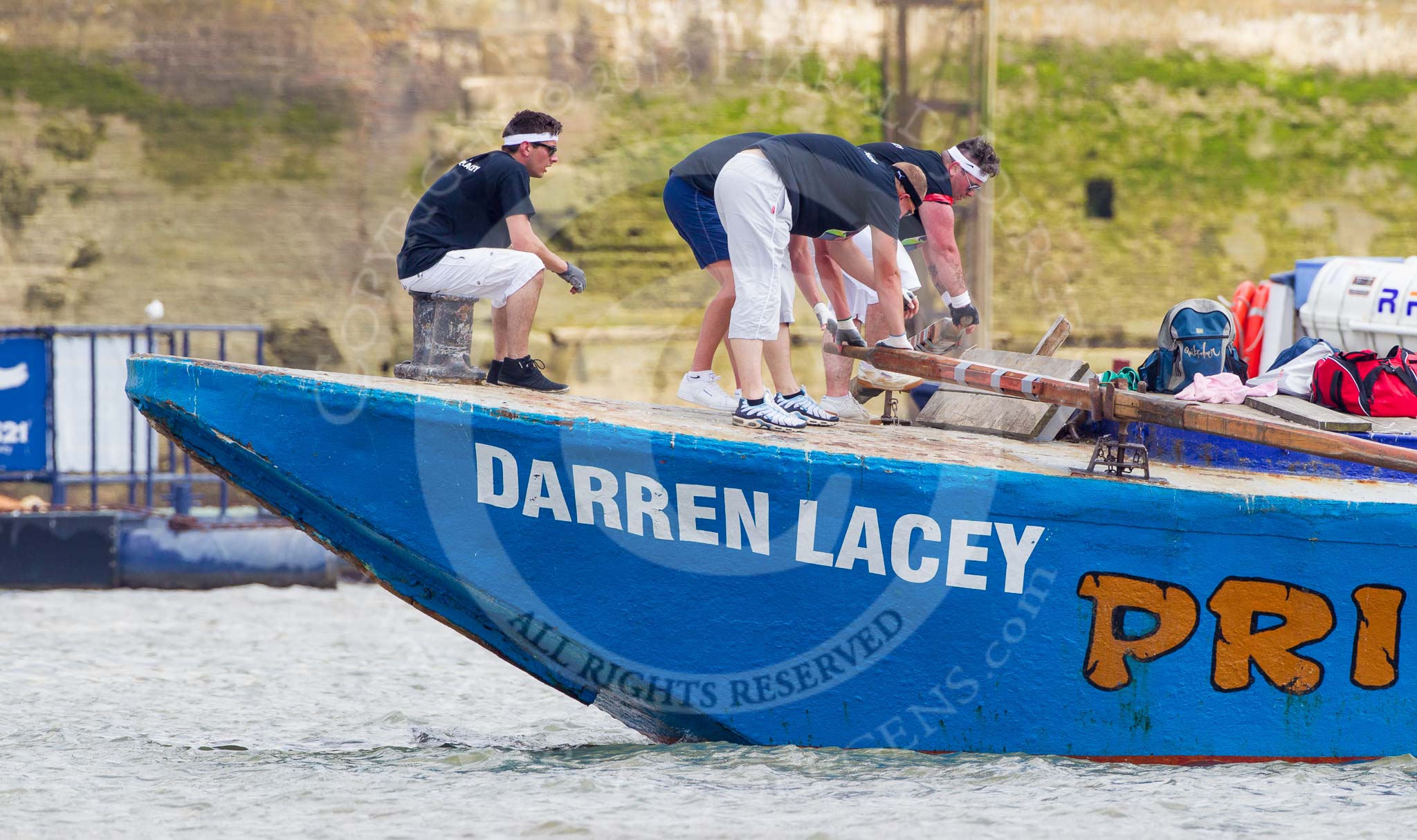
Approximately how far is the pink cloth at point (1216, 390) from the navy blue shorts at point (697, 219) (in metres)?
1.70

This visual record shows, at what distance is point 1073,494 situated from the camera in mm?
4480

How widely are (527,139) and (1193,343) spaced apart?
2.47 meters

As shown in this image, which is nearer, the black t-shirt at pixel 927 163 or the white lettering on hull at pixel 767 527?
the white lettering on hull at pixel 767 527

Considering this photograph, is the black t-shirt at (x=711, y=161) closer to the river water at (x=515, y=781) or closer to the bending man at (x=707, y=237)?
the bending man at (x=707, y=237)

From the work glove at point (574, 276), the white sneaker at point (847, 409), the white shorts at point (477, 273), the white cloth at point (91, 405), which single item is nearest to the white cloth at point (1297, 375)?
the white sneaker at point (847, 409)

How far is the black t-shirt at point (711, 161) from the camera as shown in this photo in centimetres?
528

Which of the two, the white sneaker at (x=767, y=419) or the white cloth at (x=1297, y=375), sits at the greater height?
the white cloth at (x=1297, y=375)

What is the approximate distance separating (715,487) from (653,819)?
962mm

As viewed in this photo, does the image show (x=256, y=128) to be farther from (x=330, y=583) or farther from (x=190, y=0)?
(x=330, y=583)

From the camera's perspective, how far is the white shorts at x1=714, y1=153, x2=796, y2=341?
198 inches

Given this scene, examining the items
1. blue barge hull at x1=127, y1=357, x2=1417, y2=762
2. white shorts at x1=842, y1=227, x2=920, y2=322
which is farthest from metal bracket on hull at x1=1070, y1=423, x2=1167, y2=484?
white shorts at x1=842, y1=227, x2=920, y2=322

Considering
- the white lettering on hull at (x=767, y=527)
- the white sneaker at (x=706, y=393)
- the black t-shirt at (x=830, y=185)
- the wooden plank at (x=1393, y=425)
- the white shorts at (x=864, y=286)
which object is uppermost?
the black t-shirt at (x=830, y=185)

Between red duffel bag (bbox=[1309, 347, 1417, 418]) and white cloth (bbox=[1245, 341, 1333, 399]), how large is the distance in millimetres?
93

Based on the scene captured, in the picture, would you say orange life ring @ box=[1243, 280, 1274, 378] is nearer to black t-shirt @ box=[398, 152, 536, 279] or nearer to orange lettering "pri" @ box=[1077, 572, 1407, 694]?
orange lettering "pri" @ box=[1077, 572, 1407, 694]
